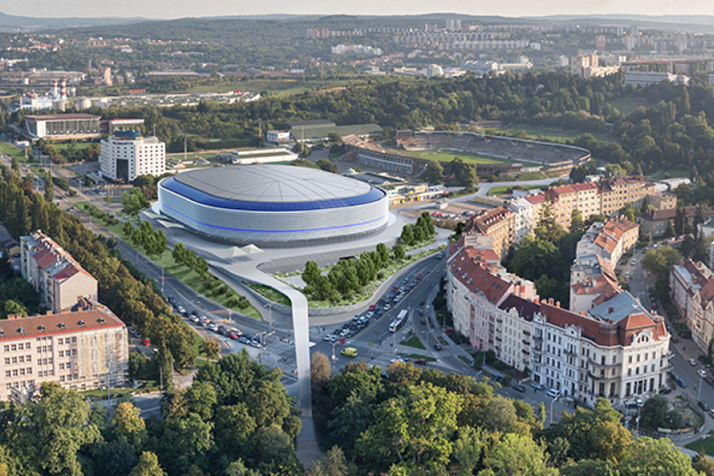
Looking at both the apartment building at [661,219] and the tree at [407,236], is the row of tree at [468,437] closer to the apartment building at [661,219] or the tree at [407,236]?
the tree at [407,236]

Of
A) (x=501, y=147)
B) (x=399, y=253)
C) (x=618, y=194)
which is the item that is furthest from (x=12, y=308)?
(x=501, y=147)

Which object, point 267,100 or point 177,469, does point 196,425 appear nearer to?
point 177,469

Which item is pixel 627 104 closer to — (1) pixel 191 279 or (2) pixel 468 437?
(1) pixel 191 279

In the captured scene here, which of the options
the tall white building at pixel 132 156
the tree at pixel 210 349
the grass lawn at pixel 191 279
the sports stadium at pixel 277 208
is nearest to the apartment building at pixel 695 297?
the sports stadium at pixel 277 208

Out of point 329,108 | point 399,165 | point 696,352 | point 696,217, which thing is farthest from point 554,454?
point 329,108

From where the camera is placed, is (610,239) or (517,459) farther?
(610,239)
